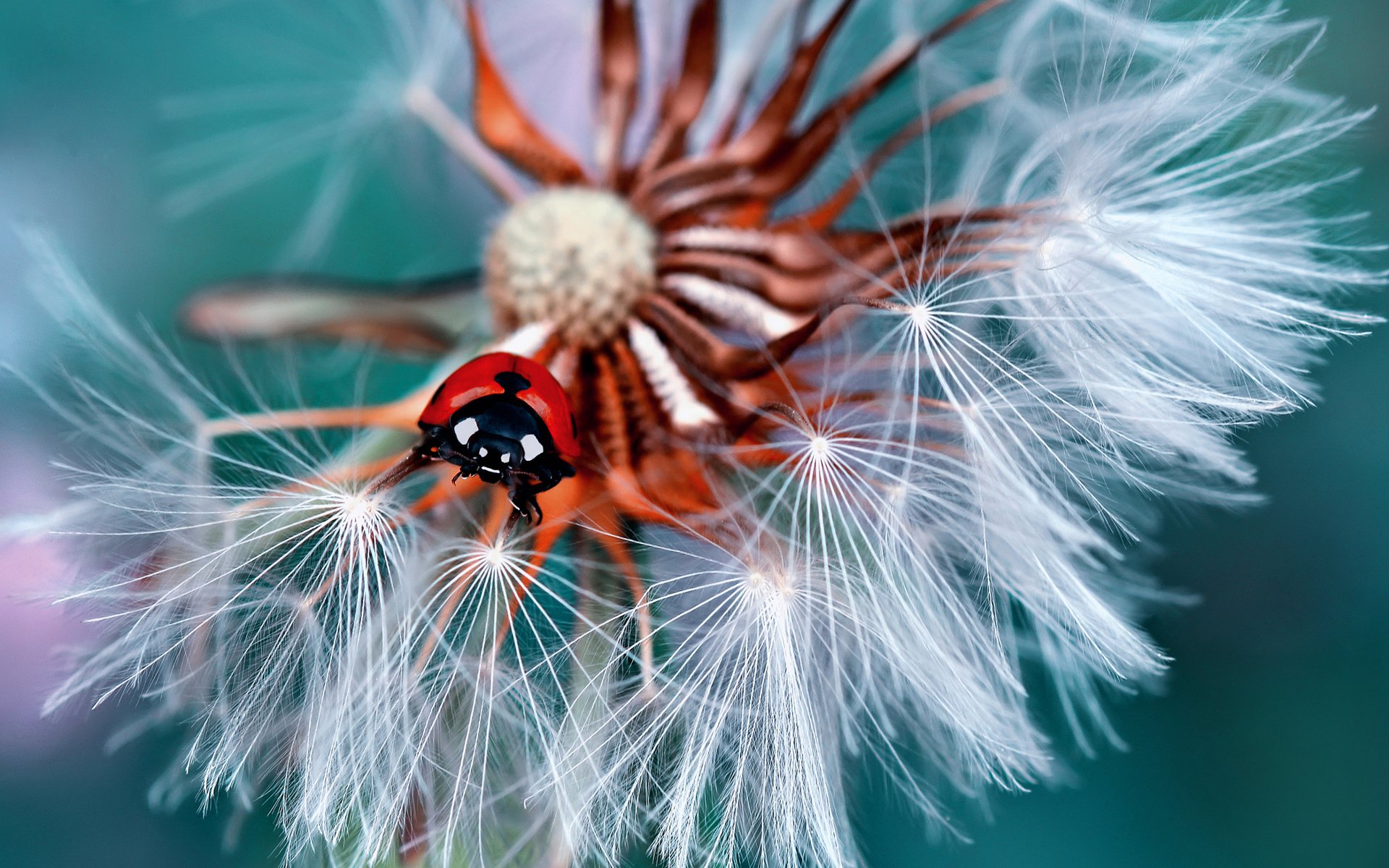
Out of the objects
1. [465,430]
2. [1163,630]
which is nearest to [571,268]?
[465,430]

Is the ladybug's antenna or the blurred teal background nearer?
the ladybug's antenna

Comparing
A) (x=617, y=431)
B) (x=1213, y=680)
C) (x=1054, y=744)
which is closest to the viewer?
(x=617, y=431)

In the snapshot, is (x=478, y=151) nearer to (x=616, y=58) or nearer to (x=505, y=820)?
(x=616, y=58)

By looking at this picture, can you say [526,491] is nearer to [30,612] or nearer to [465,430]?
[465,430]

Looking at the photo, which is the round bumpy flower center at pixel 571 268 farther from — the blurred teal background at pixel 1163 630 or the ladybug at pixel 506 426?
the blurred teal background at pixel 1163 630

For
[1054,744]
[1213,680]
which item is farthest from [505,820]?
[1213,680]

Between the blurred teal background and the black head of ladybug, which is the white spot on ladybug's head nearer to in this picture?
the black head of ladybug

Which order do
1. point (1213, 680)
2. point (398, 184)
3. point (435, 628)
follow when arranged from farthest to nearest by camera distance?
point (398, 184) < point (1213, 680) < point (435, 628)

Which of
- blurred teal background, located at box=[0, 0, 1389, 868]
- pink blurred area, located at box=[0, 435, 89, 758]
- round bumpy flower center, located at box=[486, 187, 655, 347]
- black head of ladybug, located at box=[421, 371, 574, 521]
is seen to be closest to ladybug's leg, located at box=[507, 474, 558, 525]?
black head of ladybug, located at box=[421, 371, 574, 521]
